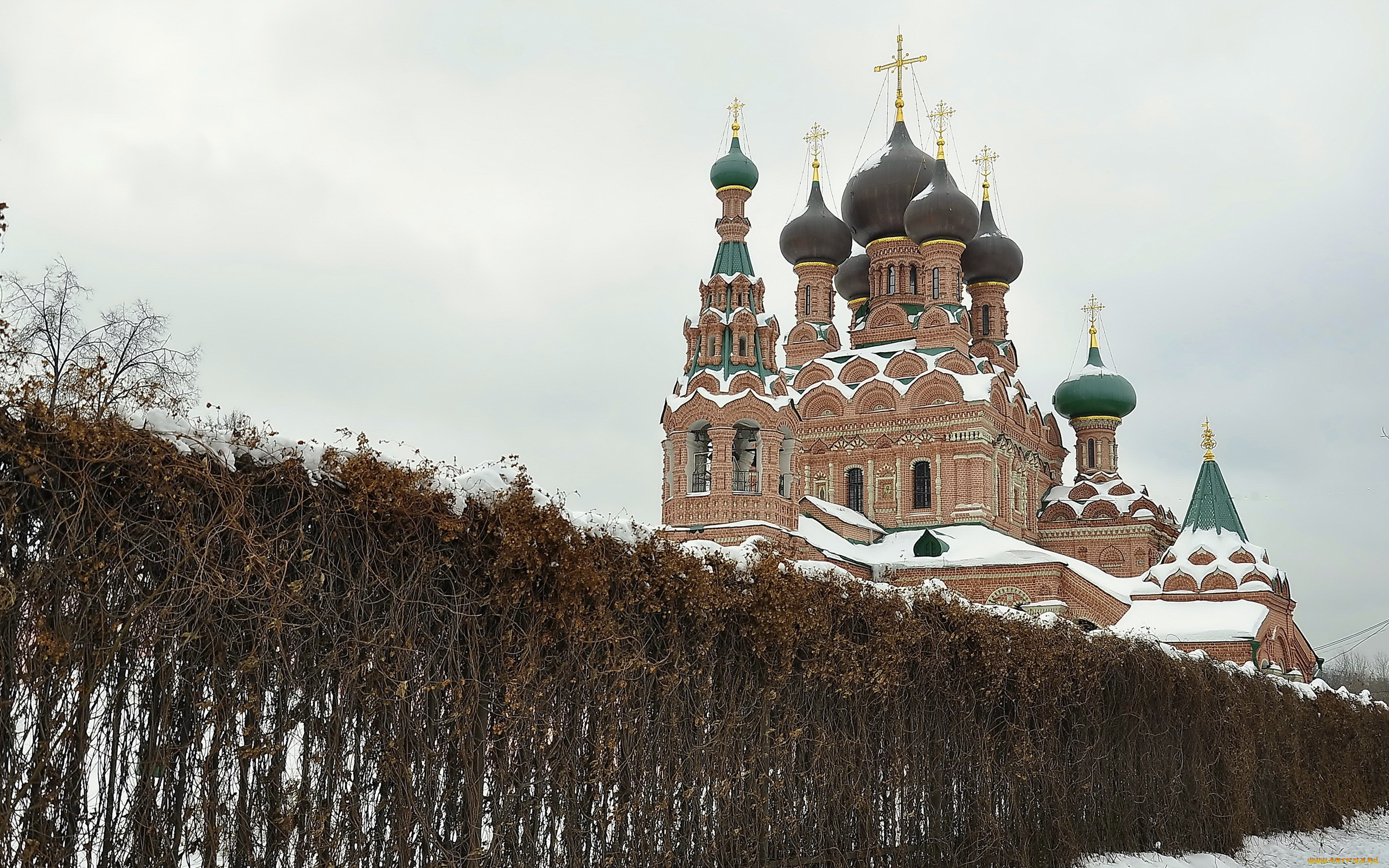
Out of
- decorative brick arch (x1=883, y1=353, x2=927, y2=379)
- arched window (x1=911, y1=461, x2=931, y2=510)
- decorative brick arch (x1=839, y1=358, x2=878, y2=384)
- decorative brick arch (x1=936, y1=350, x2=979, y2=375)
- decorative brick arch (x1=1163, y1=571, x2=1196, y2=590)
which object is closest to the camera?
decorative brick arch (x1=1163, y1=571, x2=1196, y2=590)

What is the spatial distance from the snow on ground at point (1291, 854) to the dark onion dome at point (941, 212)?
661 inches

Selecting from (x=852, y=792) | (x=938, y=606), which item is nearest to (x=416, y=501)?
(x=852, y=792)

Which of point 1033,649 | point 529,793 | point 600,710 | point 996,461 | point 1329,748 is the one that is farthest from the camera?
point 996,461

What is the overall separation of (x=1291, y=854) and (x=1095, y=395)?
76.0ft

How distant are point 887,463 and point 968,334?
3731mm

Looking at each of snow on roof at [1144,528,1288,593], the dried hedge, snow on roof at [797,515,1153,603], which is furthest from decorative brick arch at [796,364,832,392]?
the dried hedge

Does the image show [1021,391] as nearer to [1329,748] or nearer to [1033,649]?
[1329,748]

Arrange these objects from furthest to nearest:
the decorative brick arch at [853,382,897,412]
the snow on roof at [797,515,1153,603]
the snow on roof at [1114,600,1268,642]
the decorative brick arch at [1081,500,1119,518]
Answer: the decorative brick arch at [1081,500,1119,518], the decorative brick arch at [853,382,897,412], the snow on roof at [797,515,1153,603], the snow on roof at [1114,600,1268,642]

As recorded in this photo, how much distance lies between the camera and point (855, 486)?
30.0 m

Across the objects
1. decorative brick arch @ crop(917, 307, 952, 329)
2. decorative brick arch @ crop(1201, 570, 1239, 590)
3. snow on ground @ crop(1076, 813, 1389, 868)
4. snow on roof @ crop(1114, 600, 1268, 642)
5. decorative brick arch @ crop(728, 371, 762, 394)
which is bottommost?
snow on ground @ crop(1076, 813, 1389, 868)

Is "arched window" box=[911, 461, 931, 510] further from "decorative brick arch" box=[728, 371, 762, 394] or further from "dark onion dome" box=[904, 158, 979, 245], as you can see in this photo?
"decorative brick arch" box=[728, 371, 762, 394]

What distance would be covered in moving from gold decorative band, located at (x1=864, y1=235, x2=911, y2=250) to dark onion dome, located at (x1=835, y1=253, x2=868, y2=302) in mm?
1159

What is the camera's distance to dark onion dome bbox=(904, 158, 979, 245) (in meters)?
29.4

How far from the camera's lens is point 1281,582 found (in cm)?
2302
